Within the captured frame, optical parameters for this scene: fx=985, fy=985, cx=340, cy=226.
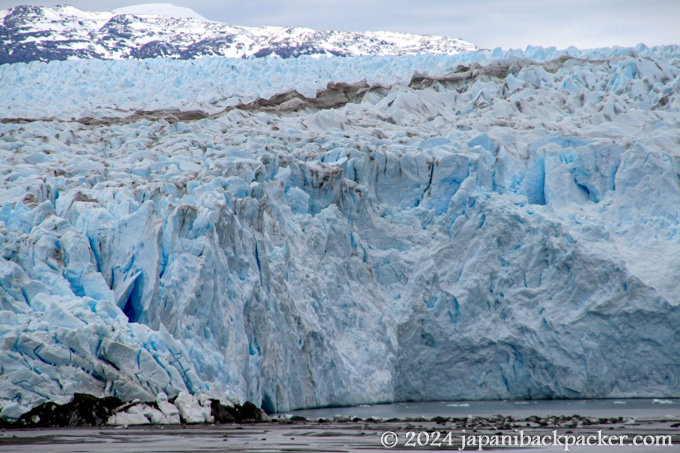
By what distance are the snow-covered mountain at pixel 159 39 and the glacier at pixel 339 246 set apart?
19330 mm

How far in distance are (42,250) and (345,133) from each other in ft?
31.4

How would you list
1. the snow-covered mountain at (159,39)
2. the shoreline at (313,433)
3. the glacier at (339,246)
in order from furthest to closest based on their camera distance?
the snow-covered mountain at (159,39) → the glacier at (339,246) → the shoreline at (313,433)

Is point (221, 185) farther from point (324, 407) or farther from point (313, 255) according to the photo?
point (324, 407)

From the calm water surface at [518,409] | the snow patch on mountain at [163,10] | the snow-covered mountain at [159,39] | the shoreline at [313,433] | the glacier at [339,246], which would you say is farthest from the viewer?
the snow patch on mountain at [163,10]

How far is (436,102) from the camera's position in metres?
25.6

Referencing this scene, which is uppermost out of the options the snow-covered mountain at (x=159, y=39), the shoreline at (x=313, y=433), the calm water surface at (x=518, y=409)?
the snow-covered mountain at (x=159, y=39)

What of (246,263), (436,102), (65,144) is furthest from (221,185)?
(436,102)

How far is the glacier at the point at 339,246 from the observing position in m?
14.0

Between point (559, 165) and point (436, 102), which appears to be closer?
point (559, 165)

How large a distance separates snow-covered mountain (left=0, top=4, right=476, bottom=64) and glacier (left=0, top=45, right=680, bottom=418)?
1933 centimetres

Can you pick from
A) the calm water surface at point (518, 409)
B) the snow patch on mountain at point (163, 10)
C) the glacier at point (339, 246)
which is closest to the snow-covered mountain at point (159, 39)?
the snow patch on mountain at point (163, 10)

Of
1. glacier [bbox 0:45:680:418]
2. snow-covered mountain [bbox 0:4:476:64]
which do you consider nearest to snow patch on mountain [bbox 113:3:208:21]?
snow-covered mountain [bbox 0:4:476:64]

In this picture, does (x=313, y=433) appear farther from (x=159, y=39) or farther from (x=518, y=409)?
(x=159, y=39)

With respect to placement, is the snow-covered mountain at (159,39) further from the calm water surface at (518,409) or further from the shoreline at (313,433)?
the shoreline at (313,433)
